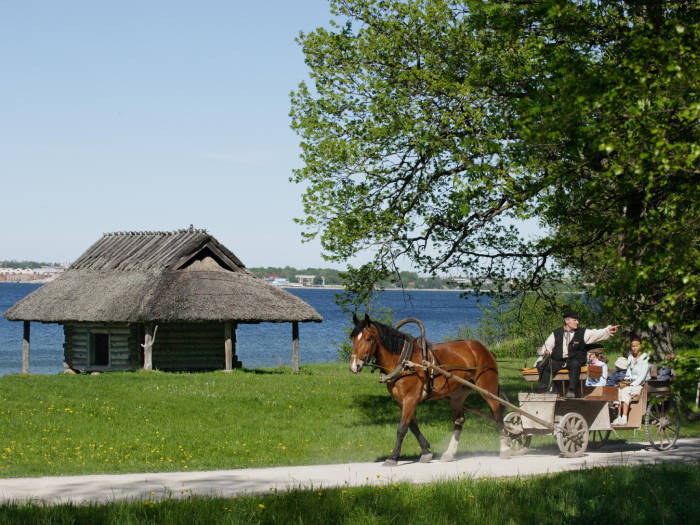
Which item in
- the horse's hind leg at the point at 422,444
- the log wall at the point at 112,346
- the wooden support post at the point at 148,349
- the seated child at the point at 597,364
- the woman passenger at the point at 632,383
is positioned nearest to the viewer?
the horse's hind leg at the point at 422,444

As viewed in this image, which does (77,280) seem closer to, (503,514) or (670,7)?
(670,7)

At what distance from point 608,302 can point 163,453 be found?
8654mm

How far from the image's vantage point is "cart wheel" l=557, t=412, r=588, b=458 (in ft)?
44.7

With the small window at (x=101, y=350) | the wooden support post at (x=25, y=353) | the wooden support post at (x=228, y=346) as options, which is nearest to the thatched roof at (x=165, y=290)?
the wooden support post at (x=228, y=346)

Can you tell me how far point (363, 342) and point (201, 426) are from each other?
687cm

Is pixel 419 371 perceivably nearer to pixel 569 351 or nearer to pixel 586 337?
pixel 569 351

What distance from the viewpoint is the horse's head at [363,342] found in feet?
39.7

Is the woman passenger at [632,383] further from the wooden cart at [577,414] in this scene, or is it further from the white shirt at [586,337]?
the white shirt at [586,337]

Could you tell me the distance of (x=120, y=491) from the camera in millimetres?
10391

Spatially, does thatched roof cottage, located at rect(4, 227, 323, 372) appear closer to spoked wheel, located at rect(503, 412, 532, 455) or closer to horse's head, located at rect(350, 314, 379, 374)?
spoked wheel, located at rect(503, 412, 532, 455)

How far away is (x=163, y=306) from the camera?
3170 cm

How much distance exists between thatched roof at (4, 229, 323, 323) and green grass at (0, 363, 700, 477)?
5.18m

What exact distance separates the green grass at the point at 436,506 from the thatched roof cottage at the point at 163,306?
21055 millimetres

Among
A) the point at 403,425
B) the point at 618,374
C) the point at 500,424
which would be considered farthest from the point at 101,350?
the point at 403,425
